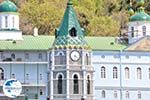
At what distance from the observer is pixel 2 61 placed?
80.6 meters

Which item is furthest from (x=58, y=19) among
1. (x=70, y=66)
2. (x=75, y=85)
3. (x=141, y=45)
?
(x=75, y=85)

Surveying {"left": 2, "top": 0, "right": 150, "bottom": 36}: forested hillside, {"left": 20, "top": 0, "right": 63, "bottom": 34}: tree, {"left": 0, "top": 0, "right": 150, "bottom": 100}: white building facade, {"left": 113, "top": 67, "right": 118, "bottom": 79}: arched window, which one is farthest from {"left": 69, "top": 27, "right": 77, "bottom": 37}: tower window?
{"left": 20, "top": 0, "right": 63, "bottom": 34}: tree

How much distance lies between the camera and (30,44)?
82.6 m

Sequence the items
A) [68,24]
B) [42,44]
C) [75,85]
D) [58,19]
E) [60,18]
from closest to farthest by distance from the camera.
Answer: [75,85]
[68,24]
[42,44]
[60,18]
[58,19]

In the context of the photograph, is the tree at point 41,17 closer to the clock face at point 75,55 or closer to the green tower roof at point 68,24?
the green tower roof at point 68,24

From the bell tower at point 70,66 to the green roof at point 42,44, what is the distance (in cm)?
686

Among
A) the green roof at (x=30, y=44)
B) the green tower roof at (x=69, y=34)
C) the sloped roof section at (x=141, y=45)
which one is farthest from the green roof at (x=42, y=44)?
the green tower roof at (x=69, y=34)

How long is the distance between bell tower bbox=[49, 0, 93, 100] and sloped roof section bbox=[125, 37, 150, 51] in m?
9.43

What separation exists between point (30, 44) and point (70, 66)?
37.6 ft

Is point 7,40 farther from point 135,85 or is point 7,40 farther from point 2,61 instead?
point 135,85

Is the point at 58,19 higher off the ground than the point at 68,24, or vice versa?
the point at 58,19

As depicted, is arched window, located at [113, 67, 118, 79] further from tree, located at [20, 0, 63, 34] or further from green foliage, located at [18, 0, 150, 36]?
tree, located at [20, 0, 63, 34]

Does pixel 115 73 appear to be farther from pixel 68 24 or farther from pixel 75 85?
pixel 75 85

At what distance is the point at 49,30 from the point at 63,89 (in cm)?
3287
